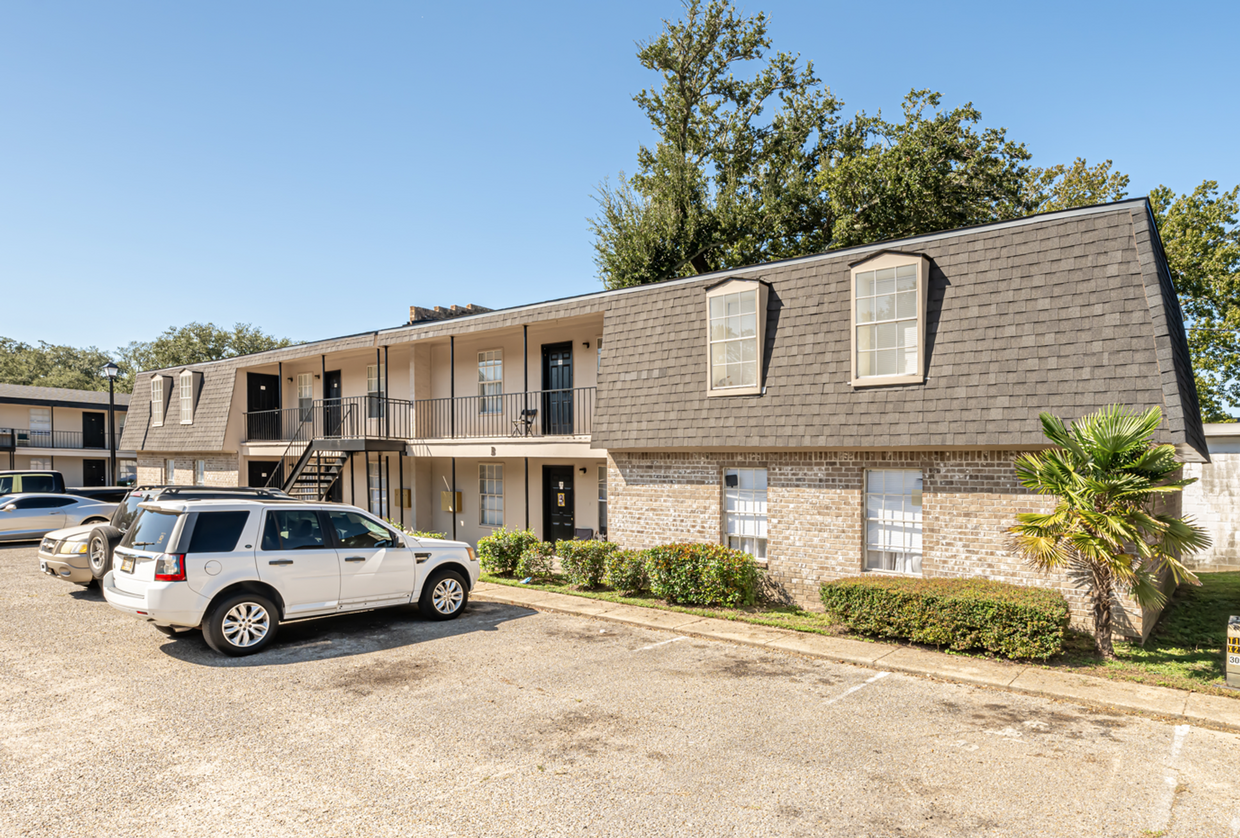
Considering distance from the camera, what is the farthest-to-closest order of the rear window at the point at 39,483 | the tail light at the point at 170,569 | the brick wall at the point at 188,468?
the brick wall at the point at 188,468
the rear window at the point at 39,483
the tail light at the point at 170,569

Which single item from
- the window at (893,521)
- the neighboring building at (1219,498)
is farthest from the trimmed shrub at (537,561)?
the neighboring building at (1219,498)

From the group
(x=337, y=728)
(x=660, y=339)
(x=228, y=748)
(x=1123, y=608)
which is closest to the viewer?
(x=228, y=748)

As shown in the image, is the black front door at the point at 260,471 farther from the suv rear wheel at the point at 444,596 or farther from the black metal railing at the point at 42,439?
the black metal railing at the point at 42,439

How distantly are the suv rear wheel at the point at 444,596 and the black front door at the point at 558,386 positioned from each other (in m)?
6.92

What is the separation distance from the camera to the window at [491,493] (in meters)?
19.3

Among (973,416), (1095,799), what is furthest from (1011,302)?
(1095,799)

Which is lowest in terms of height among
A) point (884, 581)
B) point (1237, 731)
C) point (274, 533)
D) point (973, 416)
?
point (1237, 731)

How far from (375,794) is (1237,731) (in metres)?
7.60

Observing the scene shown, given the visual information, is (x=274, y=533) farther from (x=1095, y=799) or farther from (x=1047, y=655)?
(x=1047, y=655)

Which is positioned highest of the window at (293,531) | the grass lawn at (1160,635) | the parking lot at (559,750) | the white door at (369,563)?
the window at (293,531)

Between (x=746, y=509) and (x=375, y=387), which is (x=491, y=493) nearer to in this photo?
(x=375, y=387)

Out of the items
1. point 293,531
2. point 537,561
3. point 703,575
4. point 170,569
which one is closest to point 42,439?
point 537,561

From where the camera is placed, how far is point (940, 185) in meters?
25.7

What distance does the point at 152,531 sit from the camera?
8898mm
